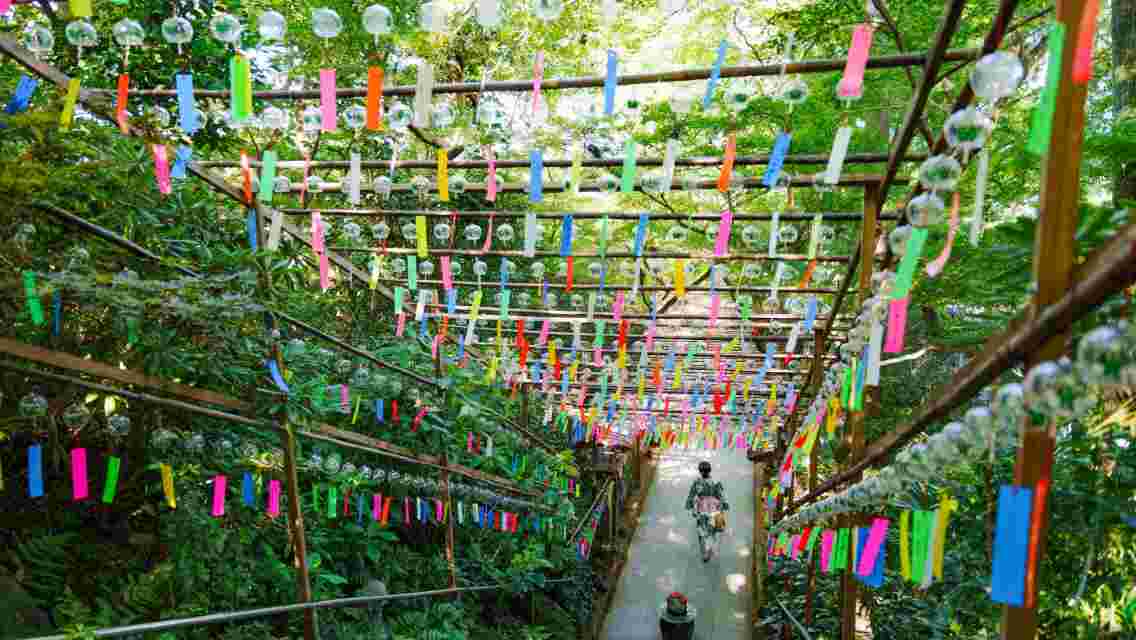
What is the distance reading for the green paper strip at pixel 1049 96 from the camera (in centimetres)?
121

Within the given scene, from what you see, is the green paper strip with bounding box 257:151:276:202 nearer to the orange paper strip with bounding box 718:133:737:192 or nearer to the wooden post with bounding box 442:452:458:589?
the orange paper strip with bounding box 718:133:737:192

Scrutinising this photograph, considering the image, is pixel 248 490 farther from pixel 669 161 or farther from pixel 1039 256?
pixel 1039 256

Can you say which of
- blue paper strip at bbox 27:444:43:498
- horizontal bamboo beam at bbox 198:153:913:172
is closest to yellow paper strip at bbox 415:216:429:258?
horizontal bamboo beam at bbox 198:153:913:172

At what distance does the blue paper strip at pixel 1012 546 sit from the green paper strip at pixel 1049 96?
60cm

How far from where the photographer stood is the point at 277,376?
3574 mm

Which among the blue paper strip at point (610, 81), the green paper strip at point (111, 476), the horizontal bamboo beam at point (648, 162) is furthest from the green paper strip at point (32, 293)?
the blue paper strip at point (610, 81)

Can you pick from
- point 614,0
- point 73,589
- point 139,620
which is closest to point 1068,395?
point 614,0

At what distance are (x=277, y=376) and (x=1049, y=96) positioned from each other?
329 cm

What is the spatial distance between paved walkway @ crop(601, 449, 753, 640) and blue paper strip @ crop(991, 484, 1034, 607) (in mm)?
8149

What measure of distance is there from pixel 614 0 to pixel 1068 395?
1.80 metres

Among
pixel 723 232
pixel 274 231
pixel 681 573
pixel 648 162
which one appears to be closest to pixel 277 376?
pixel 274 231

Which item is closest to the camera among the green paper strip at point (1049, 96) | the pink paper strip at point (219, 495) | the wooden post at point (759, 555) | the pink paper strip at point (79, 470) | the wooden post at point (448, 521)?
the green paper strip at point (1049, 96)

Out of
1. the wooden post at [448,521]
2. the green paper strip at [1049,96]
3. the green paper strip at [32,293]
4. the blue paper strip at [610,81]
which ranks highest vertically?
the blue paper strip at [610,81]

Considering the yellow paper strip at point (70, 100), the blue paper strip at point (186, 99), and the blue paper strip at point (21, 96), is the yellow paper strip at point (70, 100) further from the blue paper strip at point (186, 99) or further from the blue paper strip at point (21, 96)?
the blue paper strip at point (186, 99)
